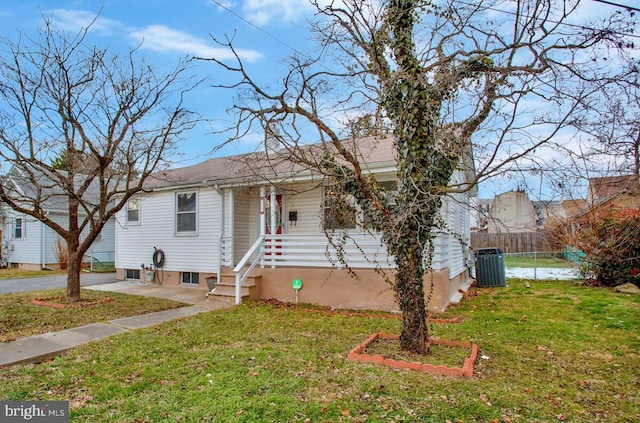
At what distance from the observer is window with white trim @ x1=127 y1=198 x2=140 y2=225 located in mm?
12917

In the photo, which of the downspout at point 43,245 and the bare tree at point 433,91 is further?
the downspout at point 43,245

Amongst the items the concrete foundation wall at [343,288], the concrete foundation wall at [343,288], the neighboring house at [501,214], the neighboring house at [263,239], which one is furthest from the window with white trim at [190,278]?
the neighboring house at [501,214]

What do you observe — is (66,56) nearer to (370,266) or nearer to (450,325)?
(370,266)

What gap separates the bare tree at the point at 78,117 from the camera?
330 inches

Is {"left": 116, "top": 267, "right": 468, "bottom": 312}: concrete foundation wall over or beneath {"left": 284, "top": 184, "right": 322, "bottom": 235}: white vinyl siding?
beneath

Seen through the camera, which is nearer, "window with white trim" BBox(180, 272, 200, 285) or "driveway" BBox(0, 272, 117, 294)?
"window with white trim" BBox(180, 272, 200, 285)

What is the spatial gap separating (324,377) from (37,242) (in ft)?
61.5

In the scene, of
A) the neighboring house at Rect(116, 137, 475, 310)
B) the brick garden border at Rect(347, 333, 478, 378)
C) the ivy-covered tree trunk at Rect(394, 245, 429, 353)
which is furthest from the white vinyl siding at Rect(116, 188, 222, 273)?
the ivy-covered tree trunk at Rect(394, 245, 429, 353)

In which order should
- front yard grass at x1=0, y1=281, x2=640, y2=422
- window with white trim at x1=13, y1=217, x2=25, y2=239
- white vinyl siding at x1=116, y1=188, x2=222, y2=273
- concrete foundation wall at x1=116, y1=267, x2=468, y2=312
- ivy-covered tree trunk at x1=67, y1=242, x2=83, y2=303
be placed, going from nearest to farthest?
front yard grass at x1=0, y1=281, x2=640, y2=422, concrete foundation wall at x1=116, y1=267, x2=468, y2=312, ivy-covered tree trunk at x1=67, y1=242, x2=83, y2=303, white vinyl siding at x1=116, y1=188, x2=222, y2=273, window with white trim at x1=13, y1=217, x2=25, y2=239

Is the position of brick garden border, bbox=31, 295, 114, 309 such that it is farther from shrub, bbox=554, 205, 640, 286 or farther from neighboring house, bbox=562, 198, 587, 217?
shrub, bbox=554, 205, 640, 286

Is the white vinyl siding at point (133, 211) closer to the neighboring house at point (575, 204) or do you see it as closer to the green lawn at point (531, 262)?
the neighboring house at point (575, 204)

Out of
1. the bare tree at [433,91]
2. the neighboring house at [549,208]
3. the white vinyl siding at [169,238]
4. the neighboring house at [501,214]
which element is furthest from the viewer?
the white vinyl siding at [169,238]

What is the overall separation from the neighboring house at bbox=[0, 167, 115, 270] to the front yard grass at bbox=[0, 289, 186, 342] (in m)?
8.95

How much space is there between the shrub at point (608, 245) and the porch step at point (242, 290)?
31.5 feet
